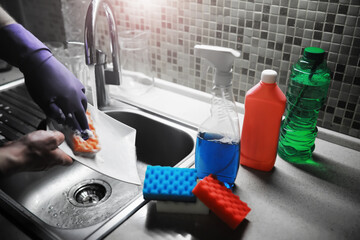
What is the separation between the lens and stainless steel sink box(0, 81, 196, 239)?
0.92 m

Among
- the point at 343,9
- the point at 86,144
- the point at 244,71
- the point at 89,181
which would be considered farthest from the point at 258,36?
the point at 89,181

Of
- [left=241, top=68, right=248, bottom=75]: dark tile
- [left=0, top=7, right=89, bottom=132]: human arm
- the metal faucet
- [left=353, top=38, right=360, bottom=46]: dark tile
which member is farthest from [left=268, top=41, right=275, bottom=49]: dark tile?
[left=0, top=7, right=89, bottom=132]: human arm

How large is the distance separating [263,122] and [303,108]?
0.49 ft

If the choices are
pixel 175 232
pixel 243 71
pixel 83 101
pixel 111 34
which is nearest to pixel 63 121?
pixel 83 101

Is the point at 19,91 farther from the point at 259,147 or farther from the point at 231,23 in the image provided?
the point at 259,147

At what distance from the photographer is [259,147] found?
80 centimetres

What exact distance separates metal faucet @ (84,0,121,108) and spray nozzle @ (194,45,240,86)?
0.35 metres

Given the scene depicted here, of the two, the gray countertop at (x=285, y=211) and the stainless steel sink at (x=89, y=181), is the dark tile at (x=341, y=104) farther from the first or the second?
the stainless steel sink at (x=89, y=181)

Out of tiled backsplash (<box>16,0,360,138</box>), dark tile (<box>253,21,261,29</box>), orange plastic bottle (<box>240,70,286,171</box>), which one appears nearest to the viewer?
orange plastic bottle (<box>240,70,286,171</box>)

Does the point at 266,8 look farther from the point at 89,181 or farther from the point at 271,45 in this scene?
the point at 89,181

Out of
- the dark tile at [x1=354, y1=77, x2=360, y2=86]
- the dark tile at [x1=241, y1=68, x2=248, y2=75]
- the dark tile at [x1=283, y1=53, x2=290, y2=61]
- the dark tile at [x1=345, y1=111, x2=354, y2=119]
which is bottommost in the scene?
the dark tile at [x1=345, y1=111, x2=354, y2=119]

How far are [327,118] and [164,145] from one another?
0.51m

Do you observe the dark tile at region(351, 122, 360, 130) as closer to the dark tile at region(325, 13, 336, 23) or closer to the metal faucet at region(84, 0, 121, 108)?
the dark tile at region(325, 13, 336, 23)

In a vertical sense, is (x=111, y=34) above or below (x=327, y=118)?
above
